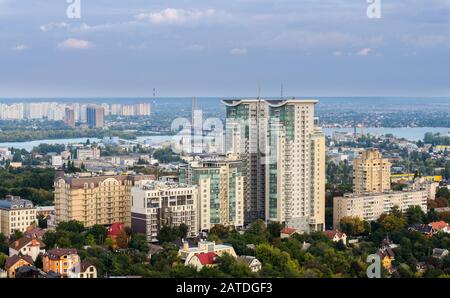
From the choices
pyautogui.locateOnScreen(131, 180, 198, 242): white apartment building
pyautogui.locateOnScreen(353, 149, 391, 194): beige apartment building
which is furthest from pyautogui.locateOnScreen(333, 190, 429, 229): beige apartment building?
pyautogui.locateOnScreen(131, 180, 198, 242): white apartment building

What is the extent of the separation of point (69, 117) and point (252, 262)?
1110 centimetres

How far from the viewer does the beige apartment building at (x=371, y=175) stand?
8.00 meters

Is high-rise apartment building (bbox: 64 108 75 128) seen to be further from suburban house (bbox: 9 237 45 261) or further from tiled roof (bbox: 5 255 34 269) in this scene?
tiled roof (bbox: 5 255 34 269)

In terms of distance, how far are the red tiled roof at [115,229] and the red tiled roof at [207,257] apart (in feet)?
4.72

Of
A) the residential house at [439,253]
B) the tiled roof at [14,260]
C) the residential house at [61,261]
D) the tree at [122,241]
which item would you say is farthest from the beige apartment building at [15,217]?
the residential house at [439,253]

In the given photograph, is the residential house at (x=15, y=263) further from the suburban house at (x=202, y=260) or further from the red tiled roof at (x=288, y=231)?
the red tiled roof at (x=288, y=231)

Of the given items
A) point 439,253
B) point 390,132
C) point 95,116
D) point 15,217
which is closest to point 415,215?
point 439,253

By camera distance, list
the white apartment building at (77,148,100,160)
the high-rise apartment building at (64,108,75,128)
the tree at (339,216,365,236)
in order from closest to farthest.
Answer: the tree at (339,216,365,236)
the white apartment building at (77,148,100,160)
the high-rise apartment building at (64,108,75,128)

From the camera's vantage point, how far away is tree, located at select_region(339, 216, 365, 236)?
6641 mm

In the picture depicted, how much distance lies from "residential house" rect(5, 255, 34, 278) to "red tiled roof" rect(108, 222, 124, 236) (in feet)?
4.14
